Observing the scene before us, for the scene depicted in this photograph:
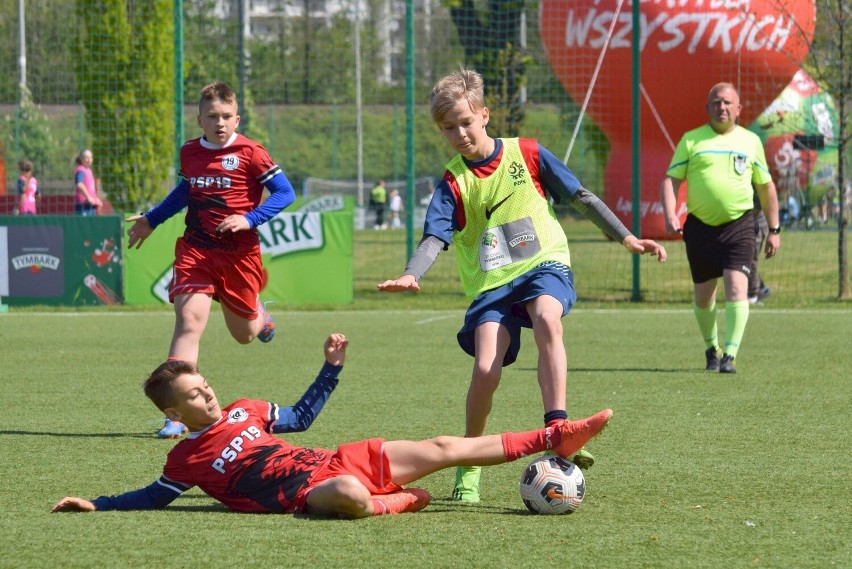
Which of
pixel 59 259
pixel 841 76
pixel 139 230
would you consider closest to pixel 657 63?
pixel 841 76

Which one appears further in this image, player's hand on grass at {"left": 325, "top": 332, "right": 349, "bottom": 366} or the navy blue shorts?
the navy blue shorts

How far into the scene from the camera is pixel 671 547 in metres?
4.30

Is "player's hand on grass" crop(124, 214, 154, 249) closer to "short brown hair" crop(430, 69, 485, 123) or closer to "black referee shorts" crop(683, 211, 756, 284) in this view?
"short brown hair" crop(430, 69, 485, 123)

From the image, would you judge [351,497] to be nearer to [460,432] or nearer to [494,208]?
[494,208]

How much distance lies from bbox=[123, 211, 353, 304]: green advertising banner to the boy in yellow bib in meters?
9.80

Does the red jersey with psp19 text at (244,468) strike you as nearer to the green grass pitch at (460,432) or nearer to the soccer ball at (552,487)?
the green grass pitch at (460,432)

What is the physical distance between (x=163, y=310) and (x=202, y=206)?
26.5ft

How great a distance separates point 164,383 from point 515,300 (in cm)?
152

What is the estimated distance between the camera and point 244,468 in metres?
4.91

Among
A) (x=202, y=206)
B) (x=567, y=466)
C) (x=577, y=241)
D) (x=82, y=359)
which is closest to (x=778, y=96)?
(x=577, y=241)

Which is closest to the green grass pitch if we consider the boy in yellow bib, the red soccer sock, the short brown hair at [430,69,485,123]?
the red soccer sock

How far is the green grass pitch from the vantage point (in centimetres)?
430

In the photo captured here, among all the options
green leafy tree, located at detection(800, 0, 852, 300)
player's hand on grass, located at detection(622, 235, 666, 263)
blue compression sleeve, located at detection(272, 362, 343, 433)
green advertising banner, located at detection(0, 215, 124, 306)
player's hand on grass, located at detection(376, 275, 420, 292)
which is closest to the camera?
player's hand on grass, located at detection(376, 275, 420, 292)

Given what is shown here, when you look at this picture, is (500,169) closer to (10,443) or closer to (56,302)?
(10,443)
